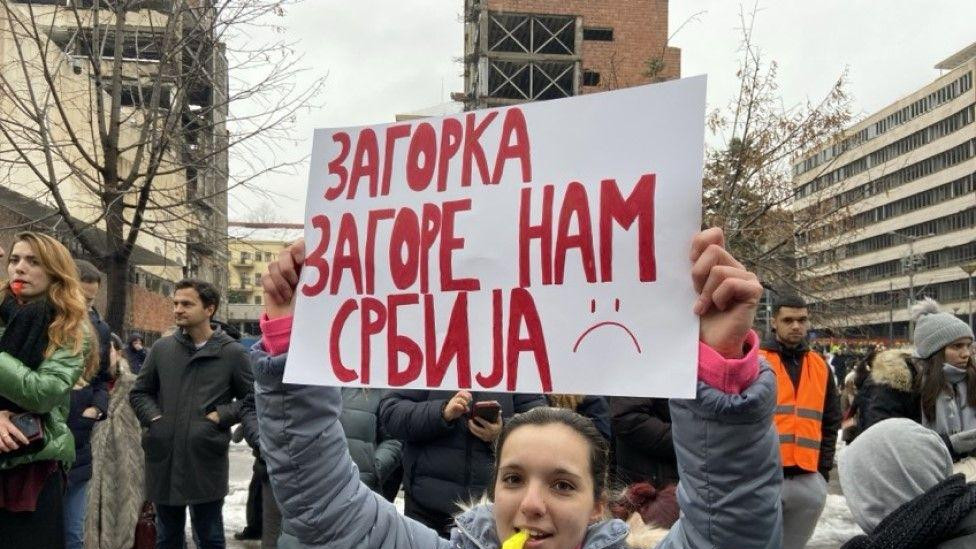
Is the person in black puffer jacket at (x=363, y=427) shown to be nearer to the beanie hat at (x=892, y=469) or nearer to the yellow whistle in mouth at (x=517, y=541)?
the beanie hat at (x=892, y=469)

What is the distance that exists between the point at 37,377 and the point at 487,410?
1.85 metres

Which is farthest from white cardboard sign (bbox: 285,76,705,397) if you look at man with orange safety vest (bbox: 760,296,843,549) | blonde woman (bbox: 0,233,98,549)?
man with orange safety vest (bbox: 760,296,843,549)

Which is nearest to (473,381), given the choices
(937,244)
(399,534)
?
(399,534)

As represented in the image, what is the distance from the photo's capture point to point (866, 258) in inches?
3871

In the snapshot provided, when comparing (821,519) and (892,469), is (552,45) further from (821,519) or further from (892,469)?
(892,469)

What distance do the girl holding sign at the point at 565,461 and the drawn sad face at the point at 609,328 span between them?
0.15 m

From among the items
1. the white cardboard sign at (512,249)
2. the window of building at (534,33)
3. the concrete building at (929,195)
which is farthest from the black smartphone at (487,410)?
the concrete building at (929,195)

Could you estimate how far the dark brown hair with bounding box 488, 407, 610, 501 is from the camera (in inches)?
89.5

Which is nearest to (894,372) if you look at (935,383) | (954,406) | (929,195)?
(935,383)

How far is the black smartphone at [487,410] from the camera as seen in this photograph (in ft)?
13.8

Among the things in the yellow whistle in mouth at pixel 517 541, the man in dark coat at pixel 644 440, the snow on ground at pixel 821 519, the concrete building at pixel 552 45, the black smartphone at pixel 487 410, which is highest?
the concrete building at pixel 552 45

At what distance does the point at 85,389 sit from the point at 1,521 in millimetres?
1795

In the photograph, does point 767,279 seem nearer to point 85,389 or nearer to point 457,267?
point 85,389

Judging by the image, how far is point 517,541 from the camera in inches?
78.2
